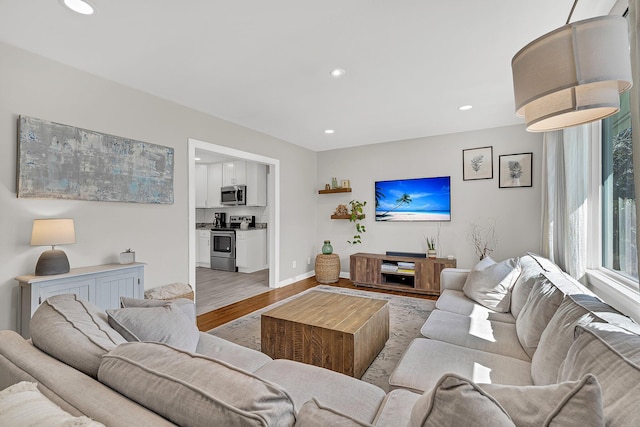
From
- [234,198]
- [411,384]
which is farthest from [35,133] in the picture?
[234,198]

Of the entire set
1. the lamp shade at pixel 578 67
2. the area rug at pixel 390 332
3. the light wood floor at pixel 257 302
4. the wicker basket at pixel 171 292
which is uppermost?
the lamp shade at pixel 578 67

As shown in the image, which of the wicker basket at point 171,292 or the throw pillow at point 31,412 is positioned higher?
the throw pillow at point 31,412

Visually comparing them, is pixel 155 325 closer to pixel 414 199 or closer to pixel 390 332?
pixel 390 332

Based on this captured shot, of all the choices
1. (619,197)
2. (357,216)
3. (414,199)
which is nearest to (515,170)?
(414,199)

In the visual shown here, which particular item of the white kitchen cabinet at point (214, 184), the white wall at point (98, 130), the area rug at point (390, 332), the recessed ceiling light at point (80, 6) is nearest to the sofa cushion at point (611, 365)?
the area rug at point (390, 332)

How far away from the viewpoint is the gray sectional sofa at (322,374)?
0.63 m

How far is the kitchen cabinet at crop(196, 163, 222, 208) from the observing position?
668 centimetres

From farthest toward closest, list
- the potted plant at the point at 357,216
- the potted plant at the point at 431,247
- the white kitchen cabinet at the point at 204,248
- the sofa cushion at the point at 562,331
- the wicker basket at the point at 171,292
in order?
the white kitchen cabinet at the point at 204,248 → the potted plant at the point at 357,216 → the potted plant at the point at 431,247 → the wicker basket at the point at 171,292 → the sofa cushion at the point at 562,331

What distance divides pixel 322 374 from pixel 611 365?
109 centimetres

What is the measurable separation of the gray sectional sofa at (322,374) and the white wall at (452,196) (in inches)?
109

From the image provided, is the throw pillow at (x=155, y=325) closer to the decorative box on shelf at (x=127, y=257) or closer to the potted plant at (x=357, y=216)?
the decorative box on shelf at (x=127, y=257)

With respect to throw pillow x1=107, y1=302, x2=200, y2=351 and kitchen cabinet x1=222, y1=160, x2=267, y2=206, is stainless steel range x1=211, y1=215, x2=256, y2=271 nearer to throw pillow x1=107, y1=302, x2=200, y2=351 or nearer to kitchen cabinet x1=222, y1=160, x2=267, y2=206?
kitchen cabinet x1=222, y1=160, x2=267, y2=206

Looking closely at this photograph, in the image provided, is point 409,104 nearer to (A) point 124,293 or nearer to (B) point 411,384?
(B) point 411,384

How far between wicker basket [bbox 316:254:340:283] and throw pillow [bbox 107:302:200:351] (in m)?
3.67
